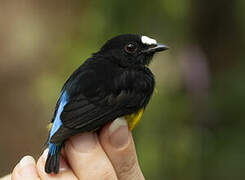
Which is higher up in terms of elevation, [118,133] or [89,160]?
[118,133]

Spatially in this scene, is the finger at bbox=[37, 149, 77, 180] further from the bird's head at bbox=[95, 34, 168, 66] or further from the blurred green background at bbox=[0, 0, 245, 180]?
the blurred green background at bbox=[0, 0, 245, 180]

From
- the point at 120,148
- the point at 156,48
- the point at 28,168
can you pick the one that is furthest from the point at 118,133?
the point at 156,48

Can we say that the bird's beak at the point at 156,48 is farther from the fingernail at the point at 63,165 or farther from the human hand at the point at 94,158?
the fingernail at the point at 63,165

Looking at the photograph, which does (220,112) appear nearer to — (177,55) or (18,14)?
(177,55)

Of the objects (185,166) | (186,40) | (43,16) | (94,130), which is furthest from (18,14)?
(94,130)

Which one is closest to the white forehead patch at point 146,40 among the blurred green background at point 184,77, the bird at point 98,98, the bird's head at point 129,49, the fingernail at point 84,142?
the bird's head at point 129,49

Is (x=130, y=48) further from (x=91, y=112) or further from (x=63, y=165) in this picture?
(x=63, y=165)

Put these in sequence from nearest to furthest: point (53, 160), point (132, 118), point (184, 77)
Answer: point (53, 160) < point (132, 118) < point (184, 77)

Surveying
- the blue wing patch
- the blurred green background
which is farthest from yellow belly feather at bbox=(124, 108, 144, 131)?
the blurred green background
